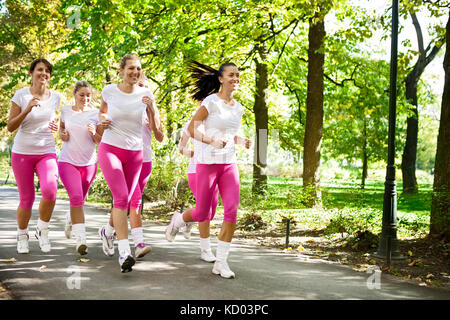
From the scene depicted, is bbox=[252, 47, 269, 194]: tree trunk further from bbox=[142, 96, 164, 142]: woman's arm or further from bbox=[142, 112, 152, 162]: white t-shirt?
bbox=[142, 96, 164, 142]: woman's arm

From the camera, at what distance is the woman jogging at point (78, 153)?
660cm

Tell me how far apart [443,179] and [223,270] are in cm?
479

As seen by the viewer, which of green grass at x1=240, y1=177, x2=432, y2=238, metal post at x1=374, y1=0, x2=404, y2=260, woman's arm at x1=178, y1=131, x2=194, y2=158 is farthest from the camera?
green grass at x1=240, y1=177, x2=432, y2=238

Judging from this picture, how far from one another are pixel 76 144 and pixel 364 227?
5.27 meters

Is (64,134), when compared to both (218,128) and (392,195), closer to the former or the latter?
(218,128)

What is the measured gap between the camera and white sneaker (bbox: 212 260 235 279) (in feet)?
18.6

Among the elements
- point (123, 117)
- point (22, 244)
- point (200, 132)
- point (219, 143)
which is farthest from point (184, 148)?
point (22, 244)

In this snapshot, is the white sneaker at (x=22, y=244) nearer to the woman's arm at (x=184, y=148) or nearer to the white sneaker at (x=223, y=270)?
the woman's arm at (x=184, y=148)

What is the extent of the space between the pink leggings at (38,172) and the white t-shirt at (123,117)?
1.19 metres

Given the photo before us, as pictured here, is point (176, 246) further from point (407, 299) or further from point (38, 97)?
point (407, 299)

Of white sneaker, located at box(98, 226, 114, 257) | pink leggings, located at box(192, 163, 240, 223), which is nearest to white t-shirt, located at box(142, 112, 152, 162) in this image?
pink leggings, located at box(192, 163, 240, 223)

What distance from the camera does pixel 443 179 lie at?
8.50 meters

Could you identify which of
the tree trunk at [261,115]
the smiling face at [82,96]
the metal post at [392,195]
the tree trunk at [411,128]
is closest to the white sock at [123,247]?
the smiling face at [82,96]
